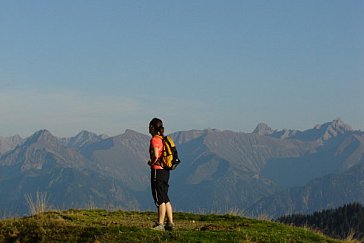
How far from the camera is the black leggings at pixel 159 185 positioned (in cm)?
1995

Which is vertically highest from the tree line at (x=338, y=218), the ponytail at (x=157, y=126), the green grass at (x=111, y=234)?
the ponytail at (x=157, y=126)

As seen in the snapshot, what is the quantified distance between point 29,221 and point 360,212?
116488 mm

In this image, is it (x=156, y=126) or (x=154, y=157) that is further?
(x=156, y=126)

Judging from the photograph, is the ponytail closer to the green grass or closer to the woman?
the woman

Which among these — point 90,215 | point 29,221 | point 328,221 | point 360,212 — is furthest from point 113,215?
point 360,212

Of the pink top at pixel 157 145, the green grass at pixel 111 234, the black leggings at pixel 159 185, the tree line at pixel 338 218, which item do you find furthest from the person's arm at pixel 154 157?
the tree line at pixel 338 218

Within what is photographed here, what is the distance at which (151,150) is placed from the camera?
1994 centimetres

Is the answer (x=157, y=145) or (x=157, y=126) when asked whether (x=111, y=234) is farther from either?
(x=157, y=126)

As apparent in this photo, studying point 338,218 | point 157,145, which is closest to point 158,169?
point 157,145

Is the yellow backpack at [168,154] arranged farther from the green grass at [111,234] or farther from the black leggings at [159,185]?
the green grass at [111,234]

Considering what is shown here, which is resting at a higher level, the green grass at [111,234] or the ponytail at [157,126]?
the ponytail at [157,126]

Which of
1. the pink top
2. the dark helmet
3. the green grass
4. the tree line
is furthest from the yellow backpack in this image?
the tree line

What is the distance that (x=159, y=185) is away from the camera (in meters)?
20.0

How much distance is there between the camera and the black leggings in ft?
65.5
